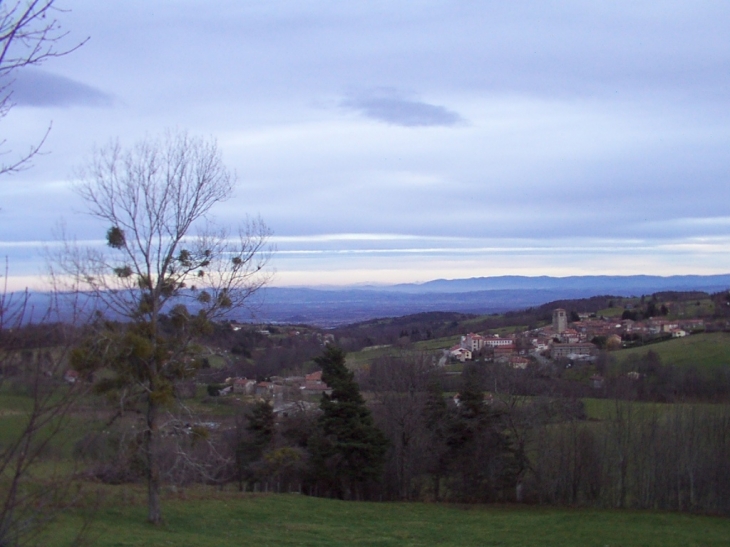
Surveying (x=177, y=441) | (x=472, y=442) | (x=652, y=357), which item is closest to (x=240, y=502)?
(x=177, y=441)

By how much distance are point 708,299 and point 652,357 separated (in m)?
26.5

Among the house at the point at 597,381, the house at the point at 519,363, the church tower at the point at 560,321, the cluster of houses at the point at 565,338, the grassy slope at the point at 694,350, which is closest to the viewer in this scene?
the house at the point at 519,363

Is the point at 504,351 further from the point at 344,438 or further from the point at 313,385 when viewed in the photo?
the point at 344,438

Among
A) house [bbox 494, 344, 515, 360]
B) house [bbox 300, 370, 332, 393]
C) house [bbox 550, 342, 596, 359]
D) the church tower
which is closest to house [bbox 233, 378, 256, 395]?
house [bbox 300, 370, 332, 393]

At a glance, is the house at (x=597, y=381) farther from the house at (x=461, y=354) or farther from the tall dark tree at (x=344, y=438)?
the tall dark tree at (x=344, y=438)

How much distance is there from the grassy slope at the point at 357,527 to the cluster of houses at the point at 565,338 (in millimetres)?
23155

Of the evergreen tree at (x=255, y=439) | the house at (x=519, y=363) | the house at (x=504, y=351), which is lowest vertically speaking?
the evergreen tree at (x=255, y=439)

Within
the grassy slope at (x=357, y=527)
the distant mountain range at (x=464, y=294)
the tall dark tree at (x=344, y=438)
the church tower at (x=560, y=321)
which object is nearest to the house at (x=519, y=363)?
the tall dark tree at (x=344, y=438)

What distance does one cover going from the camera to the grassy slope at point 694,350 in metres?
37.3

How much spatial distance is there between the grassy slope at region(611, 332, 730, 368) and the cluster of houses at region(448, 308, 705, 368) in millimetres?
2746

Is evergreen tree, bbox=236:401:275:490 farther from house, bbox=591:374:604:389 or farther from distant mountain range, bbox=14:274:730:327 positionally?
distant mountain range, bbox=14:274:730:327

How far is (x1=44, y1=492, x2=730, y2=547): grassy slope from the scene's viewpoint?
12.8m

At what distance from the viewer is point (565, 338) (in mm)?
50625

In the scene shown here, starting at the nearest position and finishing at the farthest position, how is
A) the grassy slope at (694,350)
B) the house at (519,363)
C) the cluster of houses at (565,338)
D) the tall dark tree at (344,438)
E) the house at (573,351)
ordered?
the tall dark tree at (344,438) < the house at (519,363) < the grassy slope at (694,350) < the house at (573,351) < the cluster of houses at (565,338)
